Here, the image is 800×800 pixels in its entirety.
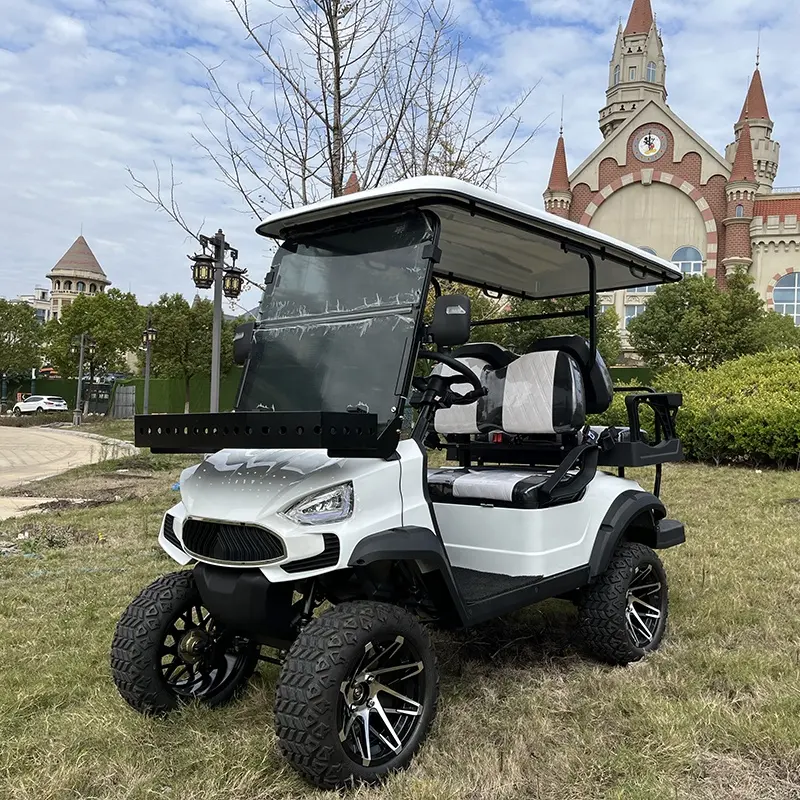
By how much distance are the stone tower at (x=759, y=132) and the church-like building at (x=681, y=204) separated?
6156 millimetres

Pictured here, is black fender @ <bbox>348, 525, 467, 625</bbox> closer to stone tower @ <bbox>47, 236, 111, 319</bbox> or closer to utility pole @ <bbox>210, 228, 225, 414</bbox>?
utility pole @ <bbox>210, 228, 225, 414</bbox>

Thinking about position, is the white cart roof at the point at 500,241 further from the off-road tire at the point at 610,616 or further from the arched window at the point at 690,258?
the arched window at the point at 690,258

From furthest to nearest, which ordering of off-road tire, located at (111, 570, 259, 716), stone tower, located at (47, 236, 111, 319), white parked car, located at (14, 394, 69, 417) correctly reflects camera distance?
stone tower, located at (47, 236, 111, 319)
white parked car, located at (14, 394, 69, 417)
off-road tire, located at (111, 570, 259, 716)

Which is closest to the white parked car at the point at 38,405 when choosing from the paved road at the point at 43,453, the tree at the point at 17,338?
the tree at the point at 17,338

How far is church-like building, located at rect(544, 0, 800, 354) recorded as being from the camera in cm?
3512

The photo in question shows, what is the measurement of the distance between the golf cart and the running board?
1 cm

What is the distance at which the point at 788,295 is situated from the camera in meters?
35.3

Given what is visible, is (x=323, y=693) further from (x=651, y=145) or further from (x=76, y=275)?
(x=76, y=275)

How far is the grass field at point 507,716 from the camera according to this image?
2.61 m

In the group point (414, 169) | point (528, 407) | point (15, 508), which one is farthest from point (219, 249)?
point (528, 407)

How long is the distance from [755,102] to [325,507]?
159 feet

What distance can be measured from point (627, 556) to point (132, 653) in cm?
235

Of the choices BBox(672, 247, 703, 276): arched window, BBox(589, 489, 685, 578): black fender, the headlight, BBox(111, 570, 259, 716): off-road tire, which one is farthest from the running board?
BBox(672, 247, 703, 276): arched window

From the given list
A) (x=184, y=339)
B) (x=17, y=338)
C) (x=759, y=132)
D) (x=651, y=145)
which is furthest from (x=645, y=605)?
(x=759, y=132)
